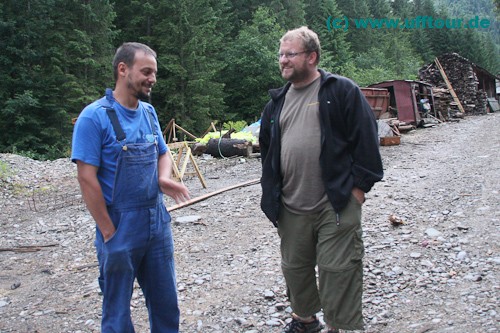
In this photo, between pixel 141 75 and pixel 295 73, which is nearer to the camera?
pixel 141 75

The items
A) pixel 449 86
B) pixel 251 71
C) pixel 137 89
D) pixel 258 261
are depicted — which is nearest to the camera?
pixel 137 89

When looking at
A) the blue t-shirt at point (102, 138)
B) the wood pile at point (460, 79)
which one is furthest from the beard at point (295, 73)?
the wood pile at point (460, 79)

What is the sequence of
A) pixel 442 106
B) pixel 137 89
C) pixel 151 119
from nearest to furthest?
pixel 137 89
pixel 151 119
pixel 442 106

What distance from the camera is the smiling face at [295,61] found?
8.93 feet

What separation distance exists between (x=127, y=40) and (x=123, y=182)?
2755 cm

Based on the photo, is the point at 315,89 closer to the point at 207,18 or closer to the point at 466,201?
the point at 466,201

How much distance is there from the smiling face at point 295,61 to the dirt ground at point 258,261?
197 cm

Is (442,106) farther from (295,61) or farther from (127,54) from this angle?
(127,54)

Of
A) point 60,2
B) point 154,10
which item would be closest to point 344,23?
point 154,10

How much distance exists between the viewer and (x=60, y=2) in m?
22.1

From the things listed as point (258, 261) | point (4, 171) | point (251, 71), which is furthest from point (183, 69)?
point (258, 261)

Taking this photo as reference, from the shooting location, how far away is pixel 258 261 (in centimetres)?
481

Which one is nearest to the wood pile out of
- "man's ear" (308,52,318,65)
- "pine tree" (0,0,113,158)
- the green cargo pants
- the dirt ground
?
"pine tree" (0,0,113,158)

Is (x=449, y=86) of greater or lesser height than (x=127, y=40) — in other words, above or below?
below
